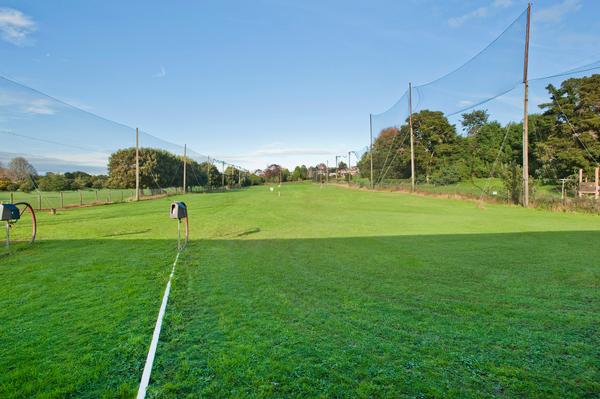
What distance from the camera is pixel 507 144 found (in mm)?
36469

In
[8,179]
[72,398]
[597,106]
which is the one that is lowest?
[72,398]

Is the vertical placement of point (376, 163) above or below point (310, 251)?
above

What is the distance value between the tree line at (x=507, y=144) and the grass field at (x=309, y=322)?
1520cm

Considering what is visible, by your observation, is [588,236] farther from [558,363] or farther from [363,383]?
[363,383]

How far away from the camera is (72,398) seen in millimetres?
2277

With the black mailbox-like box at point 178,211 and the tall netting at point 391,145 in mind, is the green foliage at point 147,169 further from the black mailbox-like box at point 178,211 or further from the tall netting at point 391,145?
the black mailbox-like box at point 178,211

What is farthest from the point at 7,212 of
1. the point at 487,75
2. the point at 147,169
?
the point at 147,169

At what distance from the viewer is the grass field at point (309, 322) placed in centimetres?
244

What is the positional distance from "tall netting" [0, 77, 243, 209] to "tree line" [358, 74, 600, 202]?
26014 millimetres

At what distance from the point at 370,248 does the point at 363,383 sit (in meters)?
5.28

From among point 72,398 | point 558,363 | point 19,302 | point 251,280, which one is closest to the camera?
point 72,398

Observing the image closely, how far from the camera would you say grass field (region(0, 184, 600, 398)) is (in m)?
2.44

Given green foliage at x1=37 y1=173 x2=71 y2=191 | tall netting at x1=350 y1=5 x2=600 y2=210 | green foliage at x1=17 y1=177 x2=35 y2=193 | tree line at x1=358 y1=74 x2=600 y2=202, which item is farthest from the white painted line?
green foliage at x1=37 y1=173 x2=71 y2=191

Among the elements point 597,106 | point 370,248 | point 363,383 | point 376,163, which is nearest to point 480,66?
point 597,106
